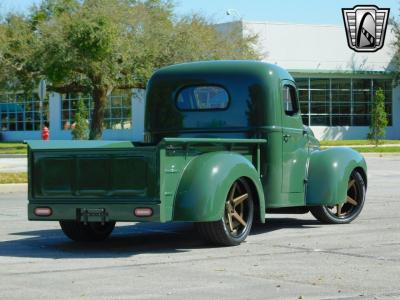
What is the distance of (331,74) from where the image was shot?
5991 cm

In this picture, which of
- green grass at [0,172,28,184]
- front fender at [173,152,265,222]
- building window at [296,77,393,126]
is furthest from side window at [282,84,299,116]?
building window at [296,77,393,126]

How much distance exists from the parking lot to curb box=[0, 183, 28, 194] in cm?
723

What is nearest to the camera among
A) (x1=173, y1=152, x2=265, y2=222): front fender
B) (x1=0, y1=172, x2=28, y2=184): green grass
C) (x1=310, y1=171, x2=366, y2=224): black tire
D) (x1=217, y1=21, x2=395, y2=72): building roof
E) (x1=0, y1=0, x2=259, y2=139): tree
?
(x1=173, y1=152, x2=265, y2=222): front fender

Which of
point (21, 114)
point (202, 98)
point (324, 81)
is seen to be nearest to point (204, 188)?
point (202, 98)

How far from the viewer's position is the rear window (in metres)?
11.6

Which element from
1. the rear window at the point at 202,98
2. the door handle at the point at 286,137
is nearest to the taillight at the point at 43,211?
the rear window at the point at 202,98

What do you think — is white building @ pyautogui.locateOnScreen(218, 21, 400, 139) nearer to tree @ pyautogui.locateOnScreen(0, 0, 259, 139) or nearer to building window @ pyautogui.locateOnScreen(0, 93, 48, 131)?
tree @ pyautogui.locateOnScreen(0, 0, 259, 139)

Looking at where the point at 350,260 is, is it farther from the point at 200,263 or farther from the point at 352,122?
the point at 352,122

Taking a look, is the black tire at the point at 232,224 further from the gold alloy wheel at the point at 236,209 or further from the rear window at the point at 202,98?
the rear window at the point at 202,98

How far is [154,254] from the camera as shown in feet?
33.0

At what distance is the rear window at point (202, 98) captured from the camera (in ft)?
38.1

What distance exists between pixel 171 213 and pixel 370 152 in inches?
1159

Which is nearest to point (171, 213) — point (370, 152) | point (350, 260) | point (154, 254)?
point (154, 254)

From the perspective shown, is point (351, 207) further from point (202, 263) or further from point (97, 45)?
point (97, 45)
